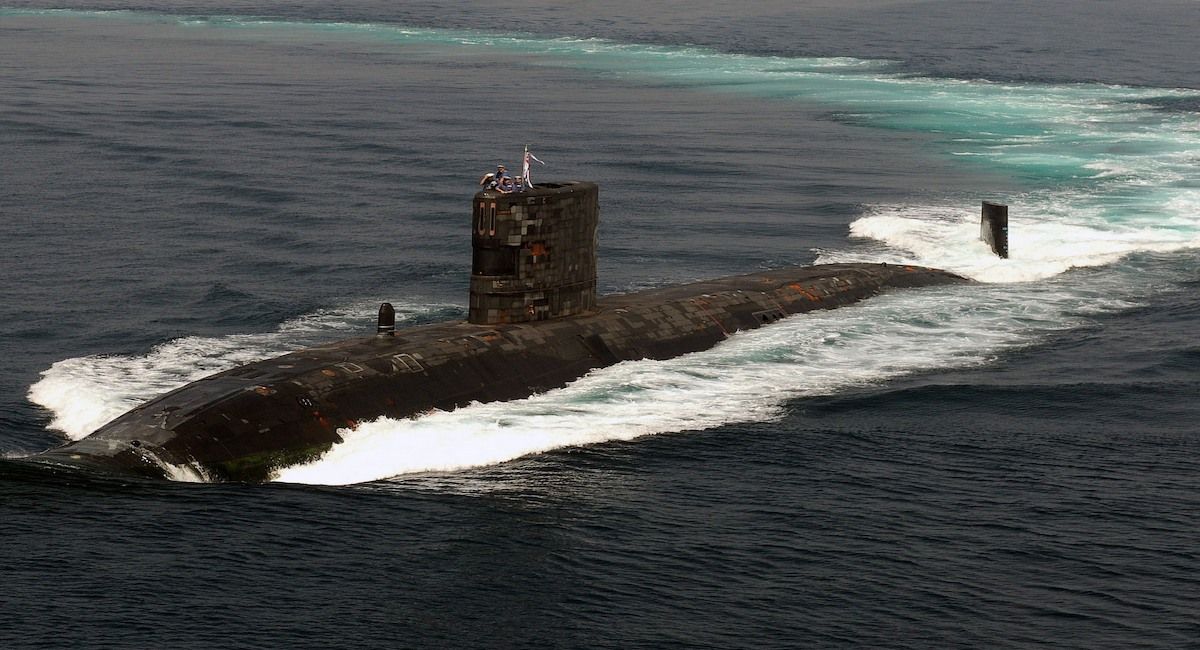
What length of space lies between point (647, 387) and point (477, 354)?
4745mm

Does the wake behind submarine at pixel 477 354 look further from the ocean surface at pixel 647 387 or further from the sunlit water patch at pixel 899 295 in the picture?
the ocean surface at pixel 647 387

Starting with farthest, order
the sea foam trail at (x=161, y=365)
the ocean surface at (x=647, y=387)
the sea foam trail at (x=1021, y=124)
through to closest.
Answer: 1. the sea foam trail at (x=1021, y=124)
2. the sea foam trail at (x=161, y=365)
3. the ocean surface at (x=647, y=387)

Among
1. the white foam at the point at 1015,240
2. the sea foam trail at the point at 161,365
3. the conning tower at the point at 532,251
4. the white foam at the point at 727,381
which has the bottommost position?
the white foam at the point at 727,381

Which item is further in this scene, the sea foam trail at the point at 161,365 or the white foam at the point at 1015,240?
the white foam at the point at 1015,240

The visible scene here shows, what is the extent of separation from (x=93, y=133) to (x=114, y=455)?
63124 mm

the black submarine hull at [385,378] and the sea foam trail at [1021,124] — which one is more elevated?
the sea foam trail at [1021,124]

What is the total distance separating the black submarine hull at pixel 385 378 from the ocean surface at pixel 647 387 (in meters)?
0.79

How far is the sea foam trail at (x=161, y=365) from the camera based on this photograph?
132ft

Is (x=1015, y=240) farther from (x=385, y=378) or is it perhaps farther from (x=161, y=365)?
(x=161, y=365)

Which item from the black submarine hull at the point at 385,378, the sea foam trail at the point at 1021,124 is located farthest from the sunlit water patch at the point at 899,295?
the black submarine hull at the point at 385,378

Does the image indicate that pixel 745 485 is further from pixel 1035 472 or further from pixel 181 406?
pixel 181 406

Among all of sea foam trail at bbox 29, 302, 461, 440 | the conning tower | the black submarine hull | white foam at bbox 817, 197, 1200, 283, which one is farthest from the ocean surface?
the conning tower

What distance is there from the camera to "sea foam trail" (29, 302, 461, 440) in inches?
1583

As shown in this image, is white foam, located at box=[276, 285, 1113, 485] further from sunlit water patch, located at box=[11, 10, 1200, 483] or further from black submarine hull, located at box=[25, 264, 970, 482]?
black submarine hull, located at box=[25, 264, 970, 482]
